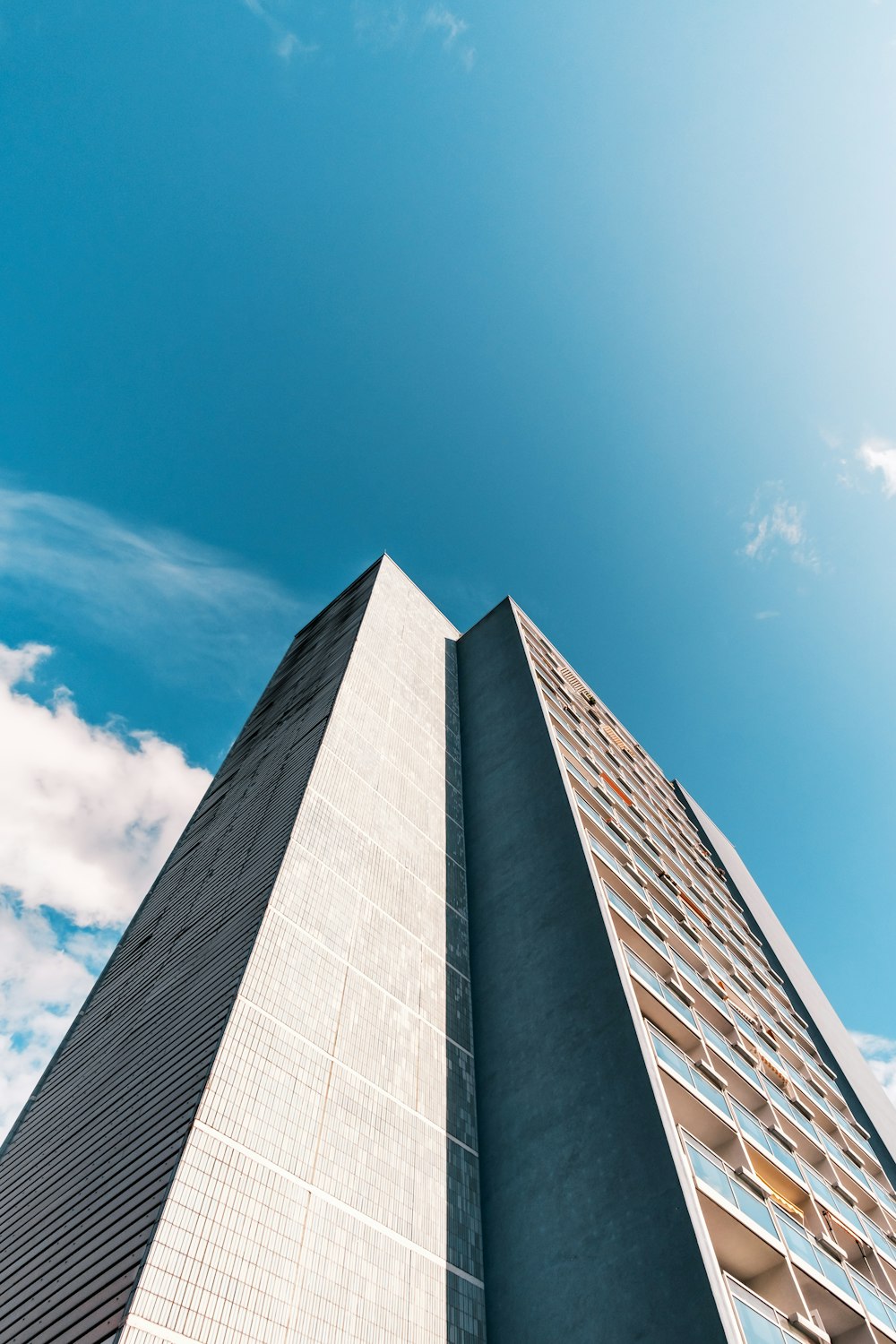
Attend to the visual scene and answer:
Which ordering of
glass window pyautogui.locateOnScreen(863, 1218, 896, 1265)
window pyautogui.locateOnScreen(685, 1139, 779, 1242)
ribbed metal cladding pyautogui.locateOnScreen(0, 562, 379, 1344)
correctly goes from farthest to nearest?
glass window pyautogui.locateOnScreen(863, 1218, 896, 1265), window pyautogui.locateOnScreen(685, 1139, 779, 1242), ribbed metal cladding pyautogui.locateOnScreen(0, 562, 379, 1344)

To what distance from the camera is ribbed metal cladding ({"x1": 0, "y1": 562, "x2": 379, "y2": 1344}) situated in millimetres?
8867

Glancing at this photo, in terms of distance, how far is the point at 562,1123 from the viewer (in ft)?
41.3

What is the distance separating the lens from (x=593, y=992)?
46.0 ft

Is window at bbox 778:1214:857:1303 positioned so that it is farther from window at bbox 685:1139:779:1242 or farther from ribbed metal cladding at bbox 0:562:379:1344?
ribbed metal cladding at bbox 0:562:379:1344

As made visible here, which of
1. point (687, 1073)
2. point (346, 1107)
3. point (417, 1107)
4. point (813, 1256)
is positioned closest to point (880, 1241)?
point (813, 1256)

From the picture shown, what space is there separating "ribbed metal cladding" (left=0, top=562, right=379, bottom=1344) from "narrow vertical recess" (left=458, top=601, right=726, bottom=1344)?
230 inches

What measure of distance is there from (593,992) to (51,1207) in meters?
9.60

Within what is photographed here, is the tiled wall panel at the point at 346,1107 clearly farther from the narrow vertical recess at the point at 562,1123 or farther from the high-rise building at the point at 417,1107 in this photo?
the narrow vertical recess at the point at 562,1123

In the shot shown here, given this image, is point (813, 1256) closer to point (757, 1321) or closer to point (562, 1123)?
point (757, 1321)

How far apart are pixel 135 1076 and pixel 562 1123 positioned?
743cm

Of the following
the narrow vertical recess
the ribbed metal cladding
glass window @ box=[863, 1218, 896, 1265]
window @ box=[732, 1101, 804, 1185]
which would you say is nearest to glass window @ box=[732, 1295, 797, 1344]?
the narrow vertical recess

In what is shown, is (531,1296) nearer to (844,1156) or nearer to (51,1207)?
(51,1207)

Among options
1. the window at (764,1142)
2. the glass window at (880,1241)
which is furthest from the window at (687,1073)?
the glass window at (880,1241)

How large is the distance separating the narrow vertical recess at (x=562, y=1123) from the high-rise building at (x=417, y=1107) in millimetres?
53
